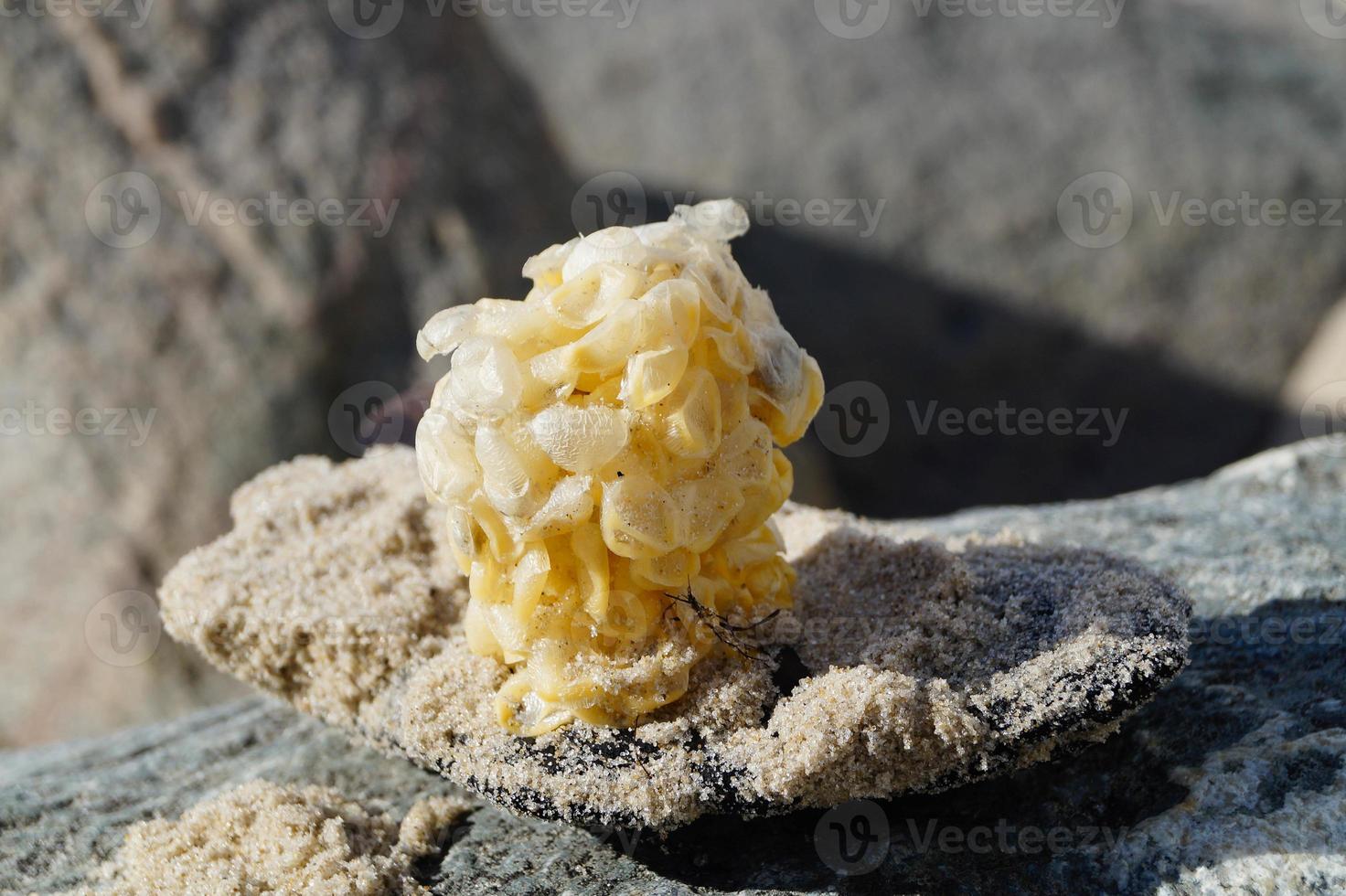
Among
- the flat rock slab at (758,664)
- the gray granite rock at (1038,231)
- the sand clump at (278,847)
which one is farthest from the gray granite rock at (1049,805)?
the gray granite rock at (1038,231)

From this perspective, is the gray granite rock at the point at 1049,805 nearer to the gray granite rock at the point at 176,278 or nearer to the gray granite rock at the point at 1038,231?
the gray granite rock at the point at 176,278

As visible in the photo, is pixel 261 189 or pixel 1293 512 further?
pixel 261 189

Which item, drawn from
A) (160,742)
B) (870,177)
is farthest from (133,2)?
(870,177)

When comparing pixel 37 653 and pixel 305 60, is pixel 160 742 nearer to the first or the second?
pixel 37 653

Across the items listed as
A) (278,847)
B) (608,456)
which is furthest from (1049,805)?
(278,847)

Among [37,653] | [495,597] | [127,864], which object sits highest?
[37,653]
